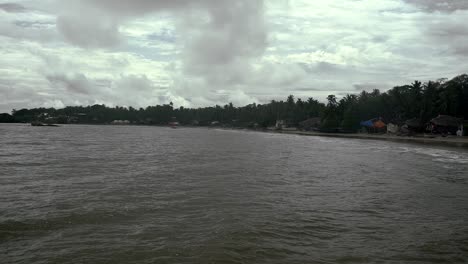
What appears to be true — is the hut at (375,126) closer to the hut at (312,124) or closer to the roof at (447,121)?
the hut at (312,124)

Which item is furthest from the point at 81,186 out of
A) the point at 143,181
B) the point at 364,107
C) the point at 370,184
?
the point at 364,107

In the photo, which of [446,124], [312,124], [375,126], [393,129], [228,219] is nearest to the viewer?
[228,219]

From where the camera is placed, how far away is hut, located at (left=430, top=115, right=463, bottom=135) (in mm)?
53719

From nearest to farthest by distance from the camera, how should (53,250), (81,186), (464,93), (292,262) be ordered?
1. (292,262)
2. (53,250)
3. (81,186)
4. (464,93)

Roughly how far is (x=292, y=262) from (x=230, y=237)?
5.46 ft

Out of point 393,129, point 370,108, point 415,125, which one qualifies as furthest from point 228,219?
point 370,108

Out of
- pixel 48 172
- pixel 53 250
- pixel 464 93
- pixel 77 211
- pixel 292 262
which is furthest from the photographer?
pixel 464 93

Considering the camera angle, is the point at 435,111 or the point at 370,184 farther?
the point at 435,111

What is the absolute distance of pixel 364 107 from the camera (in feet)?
281

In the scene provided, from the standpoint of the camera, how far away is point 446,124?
5406 cm

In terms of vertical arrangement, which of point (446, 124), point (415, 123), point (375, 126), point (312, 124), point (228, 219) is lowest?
point (228, 219)

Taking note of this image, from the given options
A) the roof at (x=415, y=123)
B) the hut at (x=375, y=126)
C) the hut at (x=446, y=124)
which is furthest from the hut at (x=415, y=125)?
the hut at (x=375, y=126)

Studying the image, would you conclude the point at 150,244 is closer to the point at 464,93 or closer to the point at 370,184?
the point at 370,184

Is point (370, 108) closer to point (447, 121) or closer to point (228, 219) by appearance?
point (447, 121)
